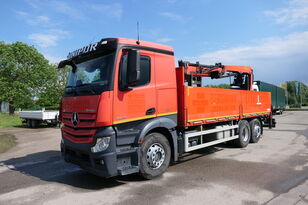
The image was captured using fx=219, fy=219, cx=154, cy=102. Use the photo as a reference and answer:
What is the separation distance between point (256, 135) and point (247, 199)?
6083 mm

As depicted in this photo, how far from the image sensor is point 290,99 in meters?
89.9

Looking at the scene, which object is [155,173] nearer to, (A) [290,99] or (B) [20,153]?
(B) [20,153]

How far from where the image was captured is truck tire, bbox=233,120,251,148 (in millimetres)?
A: 7980

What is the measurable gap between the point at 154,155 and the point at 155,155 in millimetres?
36

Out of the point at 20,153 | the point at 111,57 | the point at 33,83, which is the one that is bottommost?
the point at 20,153

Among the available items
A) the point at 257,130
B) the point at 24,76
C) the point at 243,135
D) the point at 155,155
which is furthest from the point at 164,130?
the point at 24,76

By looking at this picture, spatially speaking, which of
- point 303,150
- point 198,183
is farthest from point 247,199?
point 303,150

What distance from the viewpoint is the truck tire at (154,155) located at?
455cm

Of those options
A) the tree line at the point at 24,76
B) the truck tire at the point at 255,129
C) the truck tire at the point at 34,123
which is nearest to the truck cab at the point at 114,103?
the truck tire at the point at 255,129

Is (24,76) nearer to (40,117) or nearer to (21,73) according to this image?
(21,73)

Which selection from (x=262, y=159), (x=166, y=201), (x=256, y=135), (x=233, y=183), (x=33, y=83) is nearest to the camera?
(x=166, y=201)

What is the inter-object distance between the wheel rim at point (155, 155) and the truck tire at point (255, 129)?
541cm

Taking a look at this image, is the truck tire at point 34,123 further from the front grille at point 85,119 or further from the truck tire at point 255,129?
the truck tire at point 255,129

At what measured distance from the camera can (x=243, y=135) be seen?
826 cm
